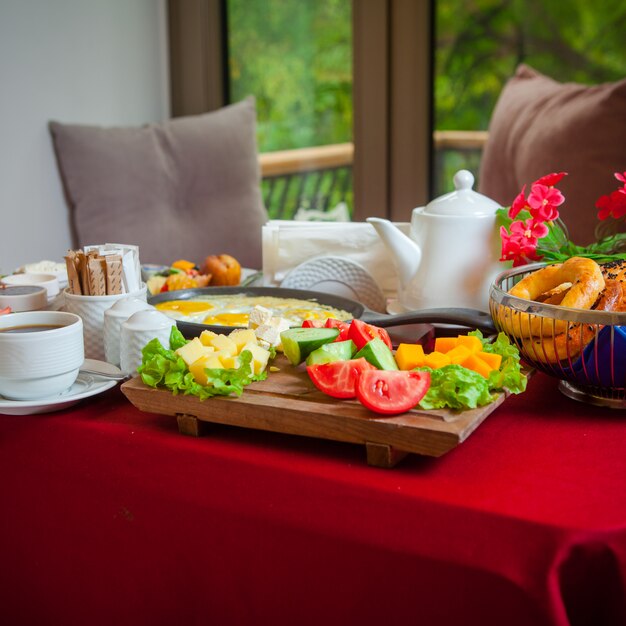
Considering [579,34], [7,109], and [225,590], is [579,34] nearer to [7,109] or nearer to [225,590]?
[7,109]

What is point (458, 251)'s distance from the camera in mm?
1409

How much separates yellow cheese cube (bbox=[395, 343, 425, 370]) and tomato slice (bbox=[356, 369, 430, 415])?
0.29 feet

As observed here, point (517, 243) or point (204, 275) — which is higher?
point (517, 243)

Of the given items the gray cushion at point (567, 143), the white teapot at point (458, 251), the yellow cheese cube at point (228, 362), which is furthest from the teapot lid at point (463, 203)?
the gray cushion at point (567, 143)

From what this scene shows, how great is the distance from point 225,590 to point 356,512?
0.69 feet

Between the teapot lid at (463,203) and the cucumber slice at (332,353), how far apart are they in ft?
1.48

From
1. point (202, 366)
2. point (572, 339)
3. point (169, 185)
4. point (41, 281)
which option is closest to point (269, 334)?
point (202, 366)

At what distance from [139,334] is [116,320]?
84 millimetres

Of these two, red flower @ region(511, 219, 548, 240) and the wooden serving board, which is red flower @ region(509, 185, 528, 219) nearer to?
red flower @ region(511, 219, 548, 240)

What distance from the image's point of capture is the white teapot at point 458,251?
1405 mm

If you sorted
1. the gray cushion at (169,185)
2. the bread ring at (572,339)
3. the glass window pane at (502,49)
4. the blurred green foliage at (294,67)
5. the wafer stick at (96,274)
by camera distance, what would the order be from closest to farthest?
the bread ring at (572,339)
the wafer stick at (96,274)
the gray cushion at (169,185)
the glass window pane at (502,49)
the blurred green foliage at (294,67)

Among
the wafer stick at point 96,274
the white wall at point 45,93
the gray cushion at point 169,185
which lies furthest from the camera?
the gray cushion at point 169,185

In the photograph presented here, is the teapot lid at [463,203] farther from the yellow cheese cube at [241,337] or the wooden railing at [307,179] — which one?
the wooden railing at [307,179]

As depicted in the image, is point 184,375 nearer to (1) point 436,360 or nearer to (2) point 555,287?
A: (1) point 436,360
